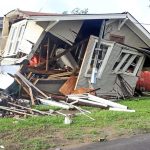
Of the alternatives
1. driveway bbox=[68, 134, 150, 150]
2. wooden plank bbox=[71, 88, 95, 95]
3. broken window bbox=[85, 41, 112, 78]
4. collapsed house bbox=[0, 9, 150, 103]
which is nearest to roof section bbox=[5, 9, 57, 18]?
collapsed house bbox=[0, 9, 150, 103]

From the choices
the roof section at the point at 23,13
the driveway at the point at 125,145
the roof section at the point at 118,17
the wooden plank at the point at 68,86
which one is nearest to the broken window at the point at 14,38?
the roof section at the point at 23,13

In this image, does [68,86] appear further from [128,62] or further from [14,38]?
[14,38]

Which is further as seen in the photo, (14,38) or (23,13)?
(14,38)

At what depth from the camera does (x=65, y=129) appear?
39.0 feet

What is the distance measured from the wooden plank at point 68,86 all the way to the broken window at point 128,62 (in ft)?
7.86

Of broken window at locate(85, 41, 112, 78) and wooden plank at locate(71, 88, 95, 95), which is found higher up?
broken window at locate(85, 41, 112, 78)

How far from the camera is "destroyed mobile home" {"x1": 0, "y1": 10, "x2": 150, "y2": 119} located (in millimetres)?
19203

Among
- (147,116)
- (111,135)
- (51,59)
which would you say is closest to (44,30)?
(51,59)

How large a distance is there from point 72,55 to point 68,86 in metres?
1.99

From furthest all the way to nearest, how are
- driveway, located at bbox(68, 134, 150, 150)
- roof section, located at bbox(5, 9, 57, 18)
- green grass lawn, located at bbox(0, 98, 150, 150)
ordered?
roof section, located at bbox(5, 9, 57, 18) < green grass lawn, located at bbox(0, 98, 150, 150) < driveway, located at bbox(68, 134, 150, 150)

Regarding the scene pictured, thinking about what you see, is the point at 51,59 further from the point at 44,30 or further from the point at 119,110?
the point at 119,110

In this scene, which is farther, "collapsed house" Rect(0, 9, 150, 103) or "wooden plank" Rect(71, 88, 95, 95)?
"collapsed house" Rect(0, 9, 150, 103)

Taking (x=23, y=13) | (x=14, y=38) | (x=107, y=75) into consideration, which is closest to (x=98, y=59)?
(x=107, y=75)

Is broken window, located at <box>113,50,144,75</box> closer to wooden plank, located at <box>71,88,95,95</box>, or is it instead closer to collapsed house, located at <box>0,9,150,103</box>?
collapsed house, located at <box>0,9,150,103</box>
